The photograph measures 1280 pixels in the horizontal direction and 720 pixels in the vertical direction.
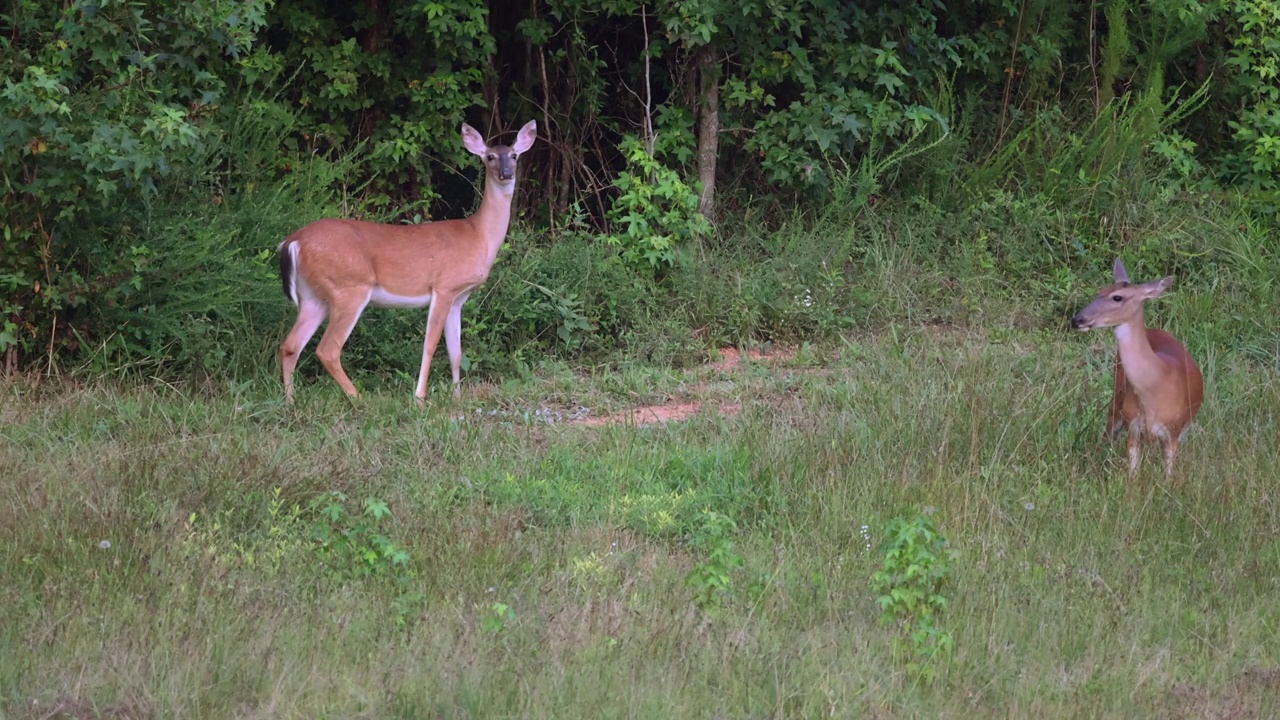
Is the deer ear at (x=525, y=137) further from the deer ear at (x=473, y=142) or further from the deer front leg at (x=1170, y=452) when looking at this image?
the deer front leg at (x=1170, y=452)

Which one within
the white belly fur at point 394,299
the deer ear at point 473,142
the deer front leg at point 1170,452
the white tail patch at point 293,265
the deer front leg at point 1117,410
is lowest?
the deer front leg at point 1170,452

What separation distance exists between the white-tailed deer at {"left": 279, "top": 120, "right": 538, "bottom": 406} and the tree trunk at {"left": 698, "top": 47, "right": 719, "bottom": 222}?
6.58 ft

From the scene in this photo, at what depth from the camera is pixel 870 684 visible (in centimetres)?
391

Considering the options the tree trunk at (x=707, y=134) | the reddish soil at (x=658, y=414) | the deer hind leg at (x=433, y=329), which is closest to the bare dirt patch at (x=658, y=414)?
the reddish soil at (x=658, y=414)

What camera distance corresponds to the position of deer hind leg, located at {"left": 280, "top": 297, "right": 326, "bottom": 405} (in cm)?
744

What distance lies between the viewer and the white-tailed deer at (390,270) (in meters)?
7.47

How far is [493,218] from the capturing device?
8.20 metres

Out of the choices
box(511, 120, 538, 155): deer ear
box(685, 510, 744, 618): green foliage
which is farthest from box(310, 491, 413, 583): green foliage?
box(511, 120, 538, 155): deer ear

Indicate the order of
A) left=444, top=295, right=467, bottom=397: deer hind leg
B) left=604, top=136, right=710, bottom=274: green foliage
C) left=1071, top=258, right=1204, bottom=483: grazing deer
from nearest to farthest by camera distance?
left=1071, top=258, right=1204, bottom=483: grazing deer, left=444, top=295, right=467, bottom=397: deer hind leg, left=604, top=136, right=710, bottom=274: green foliage

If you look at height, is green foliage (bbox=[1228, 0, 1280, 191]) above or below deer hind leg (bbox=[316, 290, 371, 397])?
above

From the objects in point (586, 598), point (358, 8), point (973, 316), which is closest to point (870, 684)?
point (586, 598)

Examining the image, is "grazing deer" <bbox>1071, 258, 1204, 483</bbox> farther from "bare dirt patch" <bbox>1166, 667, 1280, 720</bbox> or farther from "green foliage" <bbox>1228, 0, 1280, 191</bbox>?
"green foliage" <bbox>1228, 0, 1280, 191</bbox>

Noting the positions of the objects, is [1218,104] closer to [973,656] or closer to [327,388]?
[327,388]

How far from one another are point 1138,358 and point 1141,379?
96mm
